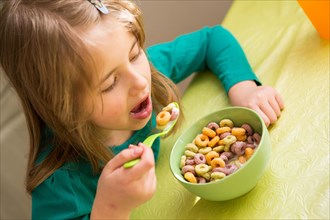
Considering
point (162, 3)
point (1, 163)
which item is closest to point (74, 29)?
point (1, 163)

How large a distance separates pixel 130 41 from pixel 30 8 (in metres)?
0.16

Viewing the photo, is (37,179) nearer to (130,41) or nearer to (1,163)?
(130,41)

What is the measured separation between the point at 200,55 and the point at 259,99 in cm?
24

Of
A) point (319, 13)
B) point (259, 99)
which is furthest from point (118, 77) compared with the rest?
point (319, 13)

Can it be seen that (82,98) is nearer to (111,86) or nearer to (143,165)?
(111,86)

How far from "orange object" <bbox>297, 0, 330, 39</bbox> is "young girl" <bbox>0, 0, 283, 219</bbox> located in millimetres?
188

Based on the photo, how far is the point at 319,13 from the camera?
0.93 metres

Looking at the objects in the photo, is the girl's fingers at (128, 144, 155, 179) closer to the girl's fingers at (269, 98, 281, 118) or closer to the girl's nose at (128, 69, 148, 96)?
the girl's nose at (128, 69, 148, 96)

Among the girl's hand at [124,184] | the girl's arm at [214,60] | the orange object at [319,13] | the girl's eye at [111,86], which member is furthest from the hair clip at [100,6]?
the orange object at [319,13]

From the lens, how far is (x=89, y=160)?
0.83 meters

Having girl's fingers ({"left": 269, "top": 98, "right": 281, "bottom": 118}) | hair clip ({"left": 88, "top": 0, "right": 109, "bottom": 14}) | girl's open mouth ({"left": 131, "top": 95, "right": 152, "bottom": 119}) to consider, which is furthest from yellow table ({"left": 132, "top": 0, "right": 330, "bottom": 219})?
hair clip ({"left": 88, "top": 0, "right": 109, "bottom": 14})

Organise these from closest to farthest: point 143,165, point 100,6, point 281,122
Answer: point 143,165 < point 100,6 < point 281,122

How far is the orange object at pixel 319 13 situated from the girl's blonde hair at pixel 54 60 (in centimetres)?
38

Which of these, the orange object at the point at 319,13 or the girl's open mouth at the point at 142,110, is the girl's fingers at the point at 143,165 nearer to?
the girl's open mouth at the point at 142,110
